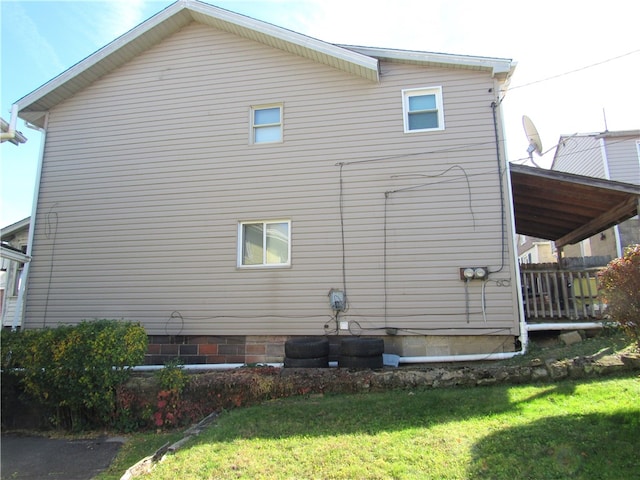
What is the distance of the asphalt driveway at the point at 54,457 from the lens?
5.29 meters

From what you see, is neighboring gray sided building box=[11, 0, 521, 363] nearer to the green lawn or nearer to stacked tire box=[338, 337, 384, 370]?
stacked tire box=[338, 337, 384, 370]

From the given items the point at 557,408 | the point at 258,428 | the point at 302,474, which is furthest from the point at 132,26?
the point at 557,408

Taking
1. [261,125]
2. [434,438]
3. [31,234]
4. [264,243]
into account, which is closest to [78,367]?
[264,243]

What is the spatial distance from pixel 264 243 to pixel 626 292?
662 cm

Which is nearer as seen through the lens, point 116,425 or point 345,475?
point 345,475

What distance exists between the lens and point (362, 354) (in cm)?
754

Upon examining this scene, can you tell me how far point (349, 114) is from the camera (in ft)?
30.8

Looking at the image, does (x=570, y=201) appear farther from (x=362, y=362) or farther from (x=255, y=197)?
(x=255, y=197)

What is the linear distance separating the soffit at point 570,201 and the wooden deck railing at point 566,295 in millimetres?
1394

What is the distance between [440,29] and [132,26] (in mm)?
7353

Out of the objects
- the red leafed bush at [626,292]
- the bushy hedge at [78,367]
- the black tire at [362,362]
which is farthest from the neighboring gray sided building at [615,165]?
the bushy hedge at [78,367]

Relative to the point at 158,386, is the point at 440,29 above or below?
above

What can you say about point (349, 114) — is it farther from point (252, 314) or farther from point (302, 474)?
point (302, 474)

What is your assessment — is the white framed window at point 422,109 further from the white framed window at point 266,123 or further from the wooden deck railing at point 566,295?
the wooden deck railing at point 566,295
